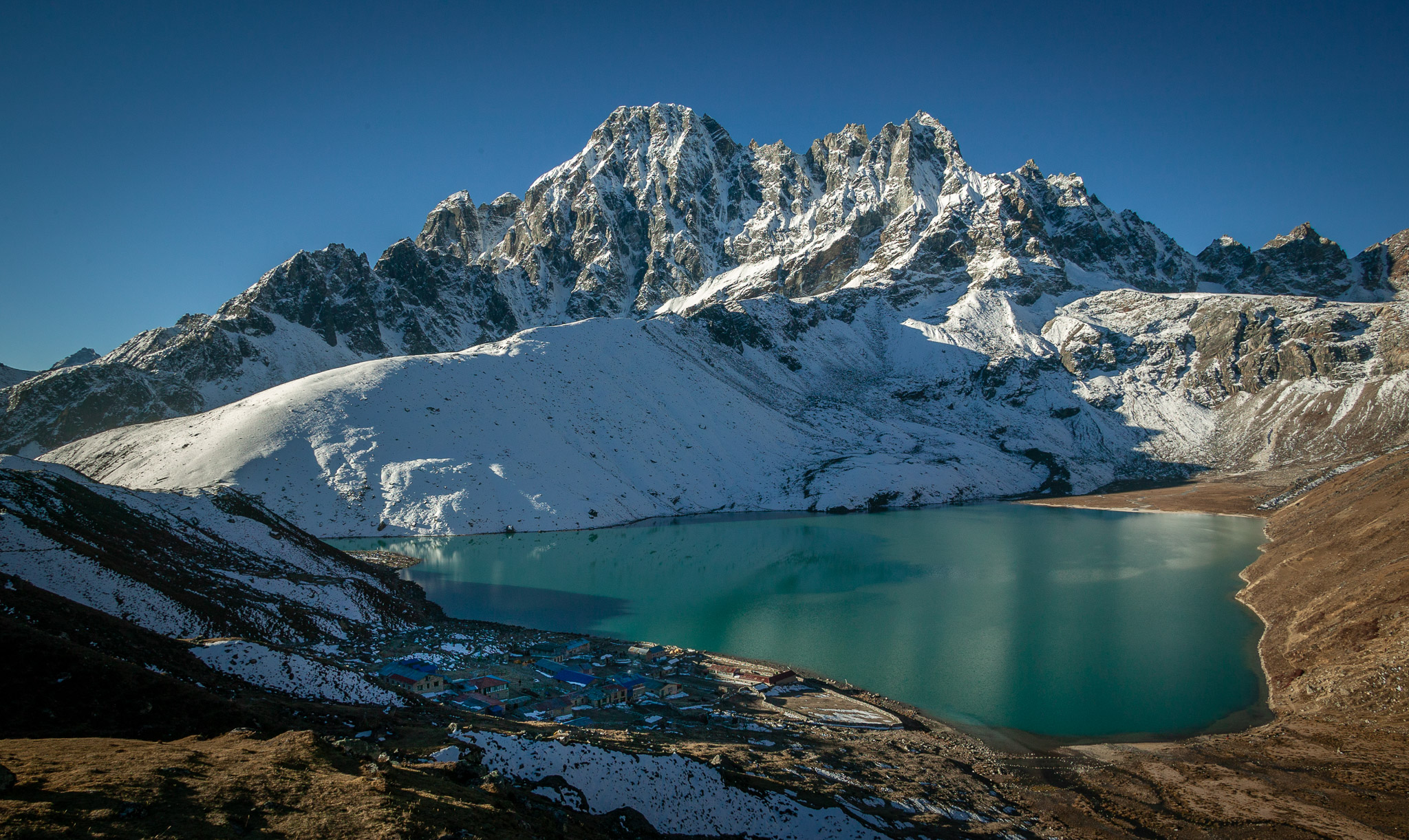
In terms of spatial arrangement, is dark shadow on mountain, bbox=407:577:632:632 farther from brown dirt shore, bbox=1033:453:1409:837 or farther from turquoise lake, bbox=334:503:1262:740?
brown dirt shore, bbox=1033:453:1409:837

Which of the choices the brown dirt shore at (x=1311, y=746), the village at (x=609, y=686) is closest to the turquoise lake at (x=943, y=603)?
the brown dirt shore at (x=1311, y=746)

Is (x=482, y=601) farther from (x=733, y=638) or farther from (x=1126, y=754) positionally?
(x=1126, y=754)

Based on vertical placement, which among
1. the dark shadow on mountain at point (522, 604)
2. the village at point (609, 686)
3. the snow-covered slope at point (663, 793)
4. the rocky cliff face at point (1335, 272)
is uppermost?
the rocky cliff face at point (1335, 272)

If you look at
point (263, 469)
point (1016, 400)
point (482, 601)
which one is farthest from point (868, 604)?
point (1016, 400)

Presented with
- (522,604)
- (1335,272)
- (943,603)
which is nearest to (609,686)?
(522,604)

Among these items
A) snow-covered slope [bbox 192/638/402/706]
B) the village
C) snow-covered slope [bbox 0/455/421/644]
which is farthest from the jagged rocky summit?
snow-covered slope [bbox 192/638/402/706]

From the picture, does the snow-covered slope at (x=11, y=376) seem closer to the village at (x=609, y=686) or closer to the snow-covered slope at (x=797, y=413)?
the snow-covered slope at (x=797, y=413)

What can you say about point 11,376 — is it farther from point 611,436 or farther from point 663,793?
point 663,793
